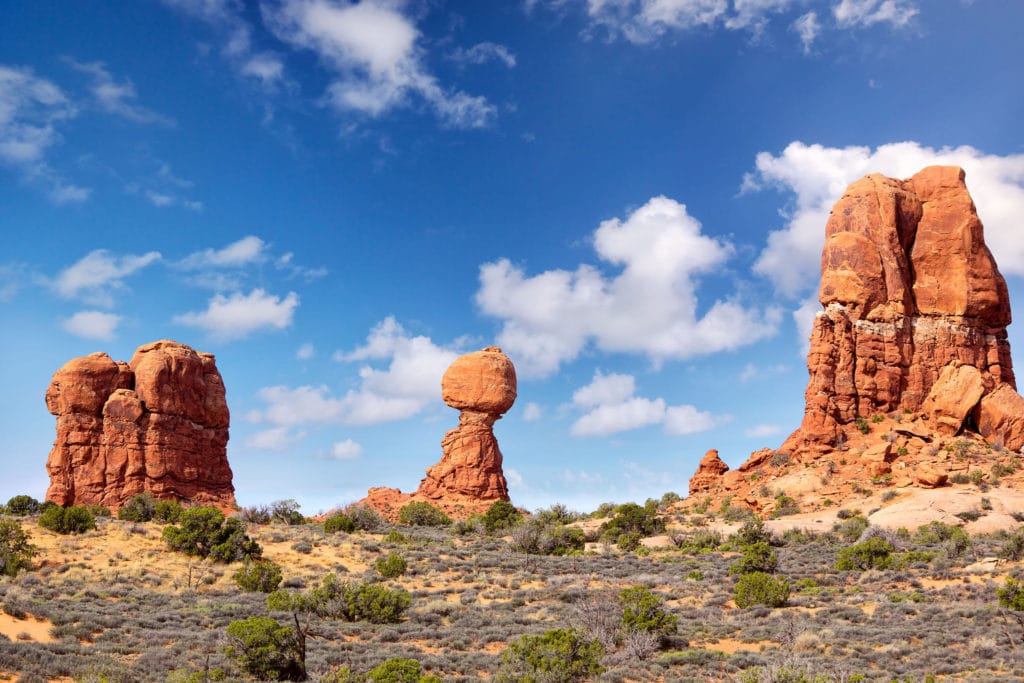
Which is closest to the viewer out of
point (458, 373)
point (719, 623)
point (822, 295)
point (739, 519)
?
point (719, 623)

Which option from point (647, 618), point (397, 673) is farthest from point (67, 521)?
point (647, 618)

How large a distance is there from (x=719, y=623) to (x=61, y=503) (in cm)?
3936

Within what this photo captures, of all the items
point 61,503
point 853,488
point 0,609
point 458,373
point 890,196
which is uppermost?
point 890,196

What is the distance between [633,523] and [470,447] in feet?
45.4

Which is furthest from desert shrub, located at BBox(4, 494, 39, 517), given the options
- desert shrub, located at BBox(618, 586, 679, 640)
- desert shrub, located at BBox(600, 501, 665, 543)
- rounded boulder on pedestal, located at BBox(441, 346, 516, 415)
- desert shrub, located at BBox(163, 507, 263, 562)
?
desert shrub, located at BBox(618, 586, 679, 640)

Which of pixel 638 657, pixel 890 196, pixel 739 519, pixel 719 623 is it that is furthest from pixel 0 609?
pixel 890 196

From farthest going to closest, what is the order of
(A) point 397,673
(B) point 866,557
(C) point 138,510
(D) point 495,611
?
(C) point 138,510 → (B) point 866,557 → (D) point 495,611 → (A) point 397,673

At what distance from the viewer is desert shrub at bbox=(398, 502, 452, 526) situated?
48.7 metres

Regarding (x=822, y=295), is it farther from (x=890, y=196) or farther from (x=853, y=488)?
(x=853, y=488)

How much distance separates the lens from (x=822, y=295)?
175 feet

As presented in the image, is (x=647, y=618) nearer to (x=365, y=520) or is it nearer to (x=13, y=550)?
(x=13, y=550)

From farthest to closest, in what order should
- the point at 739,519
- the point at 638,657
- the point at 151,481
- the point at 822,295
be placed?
the point at 822,295, the point at 151,481, the point at 739,519, the point at 638,657

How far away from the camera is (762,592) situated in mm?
25828

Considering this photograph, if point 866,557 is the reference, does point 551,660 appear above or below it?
below
